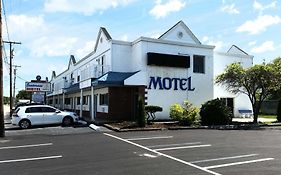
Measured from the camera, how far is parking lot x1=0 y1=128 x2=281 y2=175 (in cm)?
969

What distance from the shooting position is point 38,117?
2498cm

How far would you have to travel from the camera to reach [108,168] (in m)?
9.87

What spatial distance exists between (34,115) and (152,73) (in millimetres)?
9631

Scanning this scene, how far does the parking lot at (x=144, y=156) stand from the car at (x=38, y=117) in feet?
29.6

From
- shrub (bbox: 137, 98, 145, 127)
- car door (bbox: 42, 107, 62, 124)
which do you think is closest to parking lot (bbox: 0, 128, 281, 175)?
shrub (bbox: 137, 98, 145, 127)

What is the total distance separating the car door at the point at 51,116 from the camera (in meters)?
25.3

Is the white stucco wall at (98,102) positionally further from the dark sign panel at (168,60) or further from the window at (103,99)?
the dark sign panel at (168,60)

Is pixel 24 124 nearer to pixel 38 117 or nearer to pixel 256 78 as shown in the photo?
pixel 38 117

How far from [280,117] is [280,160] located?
67.6 ft

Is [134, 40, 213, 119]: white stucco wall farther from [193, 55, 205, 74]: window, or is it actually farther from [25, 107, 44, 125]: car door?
[25, 107, 44, 125]: car door

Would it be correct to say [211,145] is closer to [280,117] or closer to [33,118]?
[33,118]

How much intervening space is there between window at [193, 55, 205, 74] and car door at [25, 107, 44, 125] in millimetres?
13362

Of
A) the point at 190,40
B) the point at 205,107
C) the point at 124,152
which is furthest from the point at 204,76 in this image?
the point at 124,152

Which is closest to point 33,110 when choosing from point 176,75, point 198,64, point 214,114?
point 176,75
